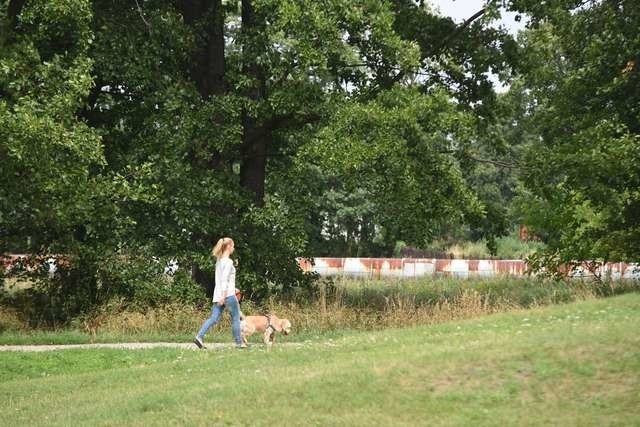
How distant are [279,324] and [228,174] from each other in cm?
670

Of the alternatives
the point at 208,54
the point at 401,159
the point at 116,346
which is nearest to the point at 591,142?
the point at 401,159

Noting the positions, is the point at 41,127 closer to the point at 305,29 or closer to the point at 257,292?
the point at 305,29

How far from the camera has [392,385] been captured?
31.7 ft

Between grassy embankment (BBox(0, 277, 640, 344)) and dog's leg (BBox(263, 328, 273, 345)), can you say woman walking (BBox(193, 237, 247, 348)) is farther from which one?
grassy embankment (BBox(0, 277, 640, 344))

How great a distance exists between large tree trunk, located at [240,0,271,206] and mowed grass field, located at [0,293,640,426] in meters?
9.42

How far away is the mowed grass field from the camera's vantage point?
8883mm

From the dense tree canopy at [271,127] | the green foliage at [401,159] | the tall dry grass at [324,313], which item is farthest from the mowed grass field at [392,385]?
the green foliage at [401,159]

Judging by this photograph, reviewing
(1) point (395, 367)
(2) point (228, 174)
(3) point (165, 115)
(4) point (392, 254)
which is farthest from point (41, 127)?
(4) point (392, 254)

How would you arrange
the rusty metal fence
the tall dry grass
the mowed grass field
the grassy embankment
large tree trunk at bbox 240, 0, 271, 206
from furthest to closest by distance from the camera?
1. the rusty metal fence
2. large tree trunk at bbox 240, 0, 271, 206
3. the tall dry grass
4. the grassy embankment
5. the mowed grass field

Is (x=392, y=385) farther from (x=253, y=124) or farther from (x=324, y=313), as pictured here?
(x=253, y=124)

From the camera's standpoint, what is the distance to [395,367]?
1024 centimetres

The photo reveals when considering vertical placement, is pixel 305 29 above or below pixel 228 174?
above

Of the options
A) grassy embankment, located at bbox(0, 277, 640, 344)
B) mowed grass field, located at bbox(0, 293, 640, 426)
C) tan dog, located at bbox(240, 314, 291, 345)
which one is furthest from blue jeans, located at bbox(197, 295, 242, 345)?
grassy embankment, located at bbox(0, 277, 640, 344)

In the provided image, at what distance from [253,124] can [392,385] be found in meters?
14.5
